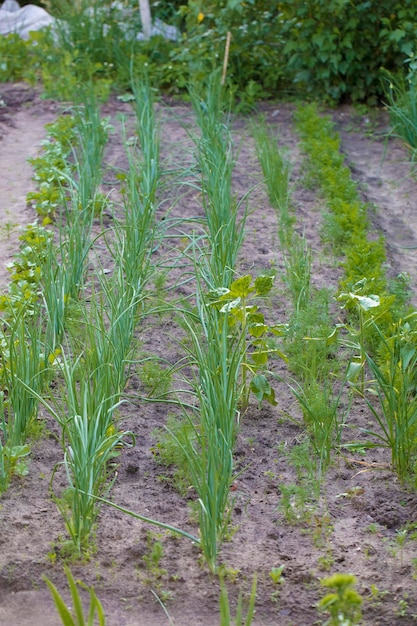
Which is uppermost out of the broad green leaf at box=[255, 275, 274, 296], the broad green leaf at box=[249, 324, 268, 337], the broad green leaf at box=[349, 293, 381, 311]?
the broad green leaf at box=[255, 275, 274, 296]

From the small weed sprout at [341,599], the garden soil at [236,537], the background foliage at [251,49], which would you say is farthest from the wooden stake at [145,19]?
the small weed sprout at [341,599]

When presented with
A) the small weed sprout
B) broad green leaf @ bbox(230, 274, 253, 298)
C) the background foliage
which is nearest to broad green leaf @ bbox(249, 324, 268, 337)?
broad green leaf @ bbox(230, 274, 253, 298)

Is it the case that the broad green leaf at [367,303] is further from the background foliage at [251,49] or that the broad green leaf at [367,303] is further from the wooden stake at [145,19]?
the wooden stake at [145,19]

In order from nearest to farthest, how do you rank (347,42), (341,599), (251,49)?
1. (341,599)
2. (347,42)
3. (251,49)

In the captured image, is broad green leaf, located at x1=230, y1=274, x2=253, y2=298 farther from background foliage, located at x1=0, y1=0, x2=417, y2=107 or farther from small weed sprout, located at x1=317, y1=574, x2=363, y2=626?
background foliage, located at x1=0, y1=0, x2=417, y2=107

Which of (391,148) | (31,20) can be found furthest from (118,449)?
(31,20)

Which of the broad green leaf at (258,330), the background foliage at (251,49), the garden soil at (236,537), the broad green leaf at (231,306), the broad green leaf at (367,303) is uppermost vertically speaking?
the background foliage at (251,49)

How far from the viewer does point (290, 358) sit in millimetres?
3402

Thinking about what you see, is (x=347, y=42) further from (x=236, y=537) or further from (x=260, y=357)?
(x=236, y=537)

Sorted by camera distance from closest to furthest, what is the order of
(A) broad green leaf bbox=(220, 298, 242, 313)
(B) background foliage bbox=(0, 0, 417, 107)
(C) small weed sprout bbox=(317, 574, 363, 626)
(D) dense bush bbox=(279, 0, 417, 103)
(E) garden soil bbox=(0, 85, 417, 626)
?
(C) small weed sprout bbox=(317, 574, 363, 626) → (E) garden soil bbox=(0, 85, 417, 626) → (A) broad green leaf bbox=(220, 298, 242, 313) → (D) dense bush bbox=(279, 0, 417, 103) → (B) background foliage bbox=(0, 0, 417, 107)

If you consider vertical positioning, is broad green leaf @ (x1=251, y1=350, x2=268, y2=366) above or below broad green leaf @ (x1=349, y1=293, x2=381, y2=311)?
below

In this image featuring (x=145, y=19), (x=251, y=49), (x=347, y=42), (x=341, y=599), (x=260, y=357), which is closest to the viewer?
(x=341, y=599)

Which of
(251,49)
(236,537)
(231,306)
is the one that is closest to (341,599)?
(236,537)

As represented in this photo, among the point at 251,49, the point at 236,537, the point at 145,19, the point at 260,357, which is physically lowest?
the point at 236,537
